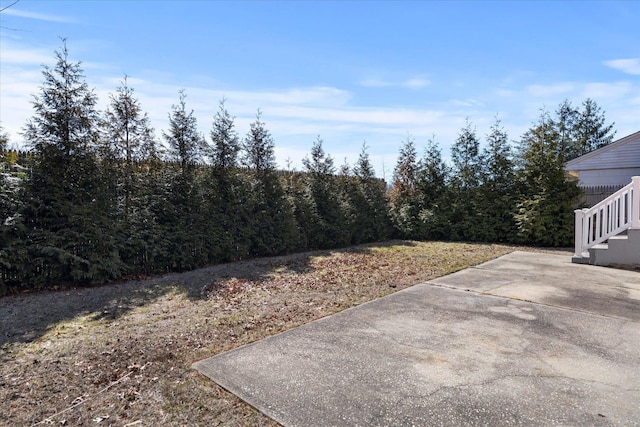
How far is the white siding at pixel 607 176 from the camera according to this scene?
1181 cm

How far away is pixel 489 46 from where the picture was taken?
27.7ft

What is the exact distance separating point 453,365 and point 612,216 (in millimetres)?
6496

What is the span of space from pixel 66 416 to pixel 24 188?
178 inches

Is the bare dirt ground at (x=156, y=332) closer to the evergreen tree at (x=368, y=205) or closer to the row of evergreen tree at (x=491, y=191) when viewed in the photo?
the evergreen tree at (x=368, y=205)

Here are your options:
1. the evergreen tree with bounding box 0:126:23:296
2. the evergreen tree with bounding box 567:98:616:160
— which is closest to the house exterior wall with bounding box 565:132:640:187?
the evergreen tree with bounding box 0:126:23:296

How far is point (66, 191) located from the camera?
18.6 ft

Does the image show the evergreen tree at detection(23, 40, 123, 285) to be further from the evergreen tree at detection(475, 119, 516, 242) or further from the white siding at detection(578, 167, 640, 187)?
the white siding at detection(578, 167, 640, 187)

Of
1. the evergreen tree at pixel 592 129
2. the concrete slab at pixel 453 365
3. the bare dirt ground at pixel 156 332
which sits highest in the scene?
the evergreen tree at pixel 592 129

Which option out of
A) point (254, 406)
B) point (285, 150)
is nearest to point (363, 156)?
point (285, 150)

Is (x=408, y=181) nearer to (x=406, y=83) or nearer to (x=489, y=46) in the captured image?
(x=406, y=83)

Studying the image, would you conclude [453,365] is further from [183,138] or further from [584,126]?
[584,126]

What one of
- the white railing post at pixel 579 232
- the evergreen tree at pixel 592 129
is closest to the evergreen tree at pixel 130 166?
the white railing post at pixel 579 232

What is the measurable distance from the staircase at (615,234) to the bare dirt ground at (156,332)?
246 cm

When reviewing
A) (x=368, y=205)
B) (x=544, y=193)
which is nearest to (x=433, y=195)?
(x=368, y=205)
